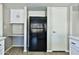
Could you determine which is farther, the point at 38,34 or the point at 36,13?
the point at 38,34

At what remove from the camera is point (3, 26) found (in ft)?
7.95

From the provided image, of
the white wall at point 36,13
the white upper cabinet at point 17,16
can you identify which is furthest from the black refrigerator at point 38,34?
the white upper cabinet at point 17,16

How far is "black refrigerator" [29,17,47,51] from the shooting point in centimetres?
294

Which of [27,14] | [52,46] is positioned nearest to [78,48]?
[52,46]

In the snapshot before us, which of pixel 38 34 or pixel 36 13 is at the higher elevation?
pixel 36 13

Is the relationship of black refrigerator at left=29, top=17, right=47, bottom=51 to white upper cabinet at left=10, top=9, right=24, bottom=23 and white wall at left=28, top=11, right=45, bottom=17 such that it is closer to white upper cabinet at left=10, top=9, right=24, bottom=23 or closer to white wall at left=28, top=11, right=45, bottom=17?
white wall at left=28, top=11, right=45, bottom=17

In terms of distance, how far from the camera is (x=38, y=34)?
3021 millimetres

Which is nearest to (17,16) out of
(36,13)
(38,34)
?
(36,13)

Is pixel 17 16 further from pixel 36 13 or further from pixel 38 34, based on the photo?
pixel 38 34

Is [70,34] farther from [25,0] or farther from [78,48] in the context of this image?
[25,0]

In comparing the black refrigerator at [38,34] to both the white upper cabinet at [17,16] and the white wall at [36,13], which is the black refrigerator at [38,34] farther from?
the white upper cabinet at [17,16]

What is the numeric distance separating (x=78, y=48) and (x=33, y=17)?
1516 millimetres

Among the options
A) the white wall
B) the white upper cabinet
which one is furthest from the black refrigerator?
the white upper cabinet

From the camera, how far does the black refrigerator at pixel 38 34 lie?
2.94 metres
